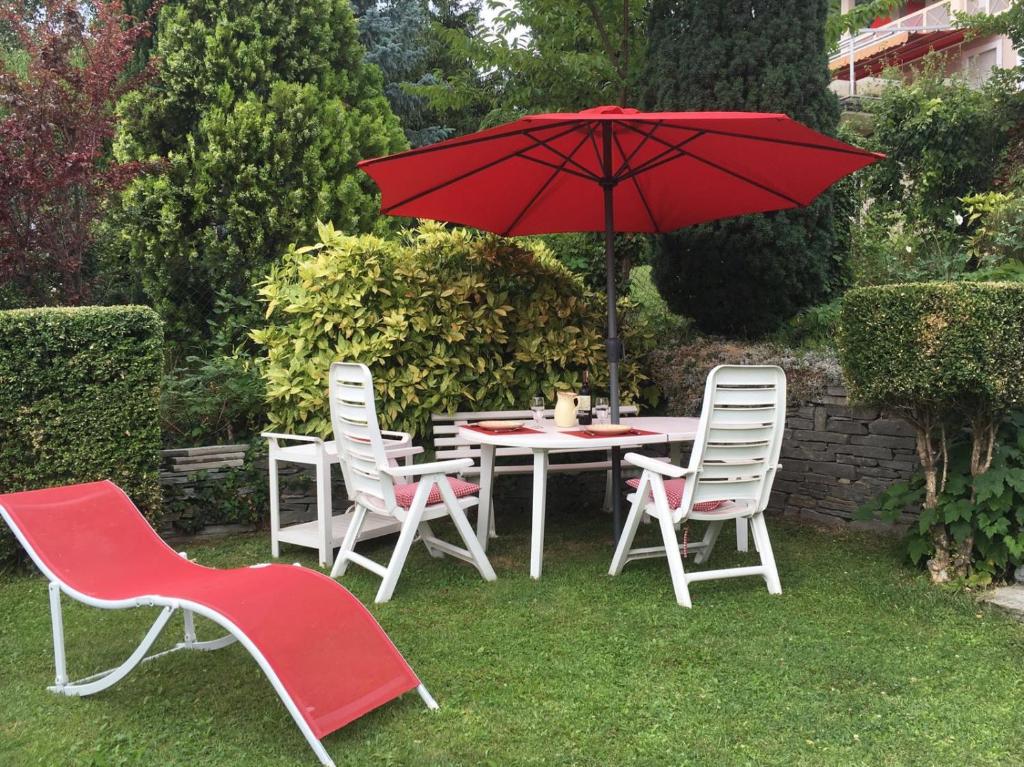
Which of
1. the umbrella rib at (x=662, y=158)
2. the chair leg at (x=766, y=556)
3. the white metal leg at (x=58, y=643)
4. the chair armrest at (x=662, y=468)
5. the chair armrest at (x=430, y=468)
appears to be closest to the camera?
the white metal leg at (x=58, y=643)

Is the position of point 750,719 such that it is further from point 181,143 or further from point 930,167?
point 930,167

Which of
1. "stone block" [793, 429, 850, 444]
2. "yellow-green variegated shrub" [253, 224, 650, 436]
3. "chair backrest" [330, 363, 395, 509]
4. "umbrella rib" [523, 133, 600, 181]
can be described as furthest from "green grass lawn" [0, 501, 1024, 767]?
"umbrella rib" [523, 133, 600, 181]

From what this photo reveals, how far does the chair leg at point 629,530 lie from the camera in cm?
413

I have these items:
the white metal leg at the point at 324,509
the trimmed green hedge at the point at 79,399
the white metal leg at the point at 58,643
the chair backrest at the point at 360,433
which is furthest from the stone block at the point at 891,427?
the white metal leg at the point at 58,643

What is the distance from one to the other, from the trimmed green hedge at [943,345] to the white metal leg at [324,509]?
289cm

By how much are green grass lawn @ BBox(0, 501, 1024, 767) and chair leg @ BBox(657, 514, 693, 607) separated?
0.06 metres

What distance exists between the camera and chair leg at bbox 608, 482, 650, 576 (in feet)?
13.5

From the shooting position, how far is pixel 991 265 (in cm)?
611

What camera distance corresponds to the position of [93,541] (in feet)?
10.5

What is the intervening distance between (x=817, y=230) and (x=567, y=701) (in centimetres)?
454

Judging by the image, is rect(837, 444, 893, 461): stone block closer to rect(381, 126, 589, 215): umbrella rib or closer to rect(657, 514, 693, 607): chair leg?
rect(657, 514, 693, 607): chair leg

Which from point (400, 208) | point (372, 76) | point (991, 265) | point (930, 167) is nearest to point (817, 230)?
point (991, 265)

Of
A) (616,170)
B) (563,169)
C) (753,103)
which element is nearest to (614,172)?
(616,170)

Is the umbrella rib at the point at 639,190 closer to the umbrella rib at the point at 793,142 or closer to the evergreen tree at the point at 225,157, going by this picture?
the umbrella rib at the point at 793,142
